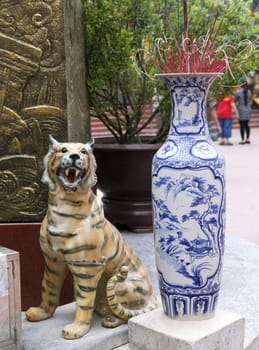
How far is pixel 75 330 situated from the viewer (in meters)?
2.98

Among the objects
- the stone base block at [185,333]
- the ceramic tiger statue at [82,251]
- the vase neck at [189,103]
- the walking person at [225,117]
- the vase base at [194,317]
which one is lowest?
the stone base block at [185,333]

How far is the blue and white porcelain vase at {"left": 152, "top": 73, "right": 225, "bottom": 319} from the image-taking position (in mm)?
2832

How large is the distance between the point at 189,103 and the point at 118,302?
105cm

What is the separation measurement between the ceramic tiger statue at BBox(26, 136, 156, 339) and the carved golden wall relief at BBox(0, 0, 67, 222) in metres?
0.54

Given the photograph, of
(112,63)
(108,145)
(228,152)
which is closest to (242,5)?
(112,63)

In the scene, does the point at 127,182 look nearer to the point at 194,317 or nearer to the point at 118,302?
the point at 118,302

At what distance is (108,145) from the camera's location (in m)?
5.46

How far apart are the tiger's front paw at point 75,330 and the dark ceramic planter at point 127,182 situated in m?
2.48

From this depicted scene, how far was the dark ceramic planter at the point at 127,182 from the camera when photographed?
5.34 m

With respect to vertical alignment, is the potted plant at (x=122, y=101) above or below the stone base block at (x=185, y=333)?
above

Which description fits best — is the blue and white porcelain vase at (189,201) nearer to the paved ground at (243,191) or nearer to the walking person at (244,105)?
the paved ground at (243,191)

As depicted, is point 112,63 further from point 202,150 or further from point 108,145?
point 202,150

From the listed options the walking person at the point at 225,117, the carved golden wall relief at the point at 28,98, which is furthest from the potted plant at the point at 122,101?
the walking person at the point at 225,117

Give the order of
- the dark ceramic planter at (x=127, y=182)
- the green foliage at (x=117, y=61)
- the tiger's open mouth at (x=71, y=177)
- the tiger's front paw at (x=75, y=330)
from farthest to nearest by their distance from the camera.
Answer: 1. the dark ceramic planter at (x=127, y=182)
2. the green foliage at (x=117, y=61)
3. the tiger's front paw at (x=75, y=330)
4. the tiger's open mouth at (x=71, y=177)
